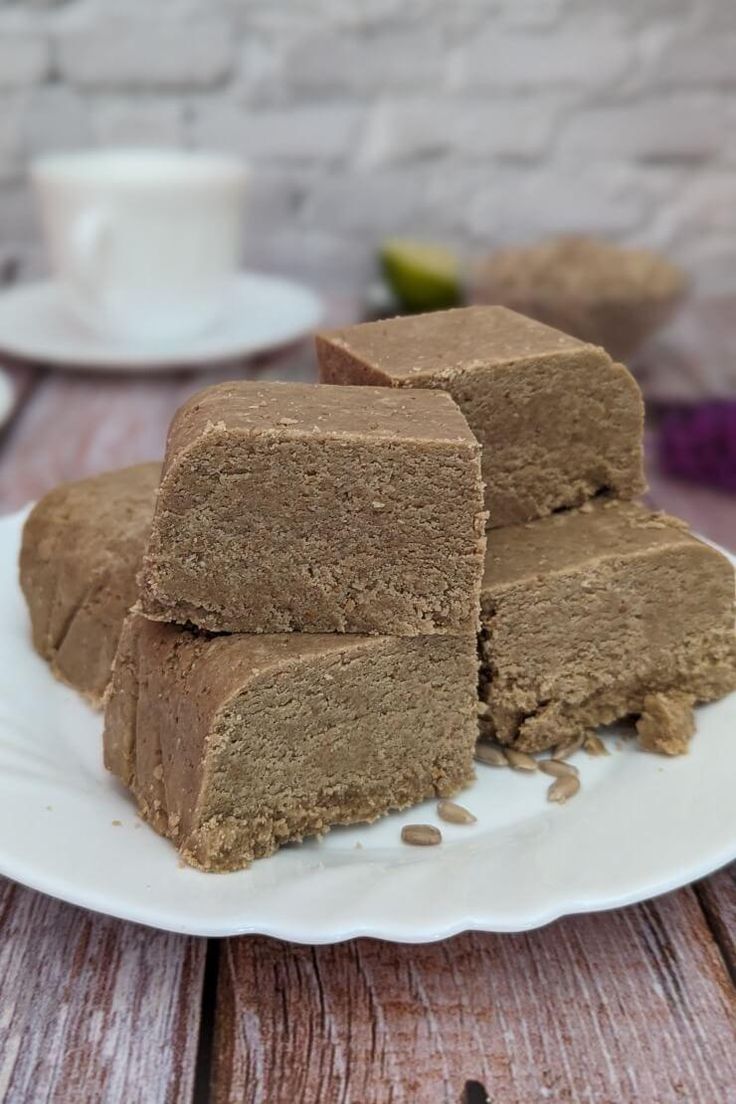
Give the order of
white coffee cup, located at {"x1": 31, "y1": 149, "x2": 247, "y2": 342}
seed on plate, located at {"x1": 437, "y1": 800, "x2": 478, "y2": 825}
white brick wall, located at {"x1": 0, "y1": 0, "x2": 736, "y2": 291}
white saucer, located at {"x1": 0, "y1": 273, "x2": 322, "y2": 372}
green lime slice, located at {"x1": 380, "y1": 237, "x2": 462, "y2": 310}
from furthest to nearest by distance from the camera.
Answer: white brick wall, located at {"x1": 0, "y1": 0, "x2": 736, "y2": 291} → green lime slice, located at {"x1": 380, "y1": 237, "x2": 462, "y2": 310} → white saucer, located at {"x1": 0, "y1": 273, "x2": 322, "y2": 372} → white coffee cup, located at {"x1": 31, "y1": 149, "x2": 247, "y2": 342} → seed on plate, located at {"x1": 437, "y1": 800, "x2": 478, "y2": 825}

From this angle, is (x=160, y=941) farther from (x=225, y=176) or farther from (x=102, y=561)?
(x=225, y=176)

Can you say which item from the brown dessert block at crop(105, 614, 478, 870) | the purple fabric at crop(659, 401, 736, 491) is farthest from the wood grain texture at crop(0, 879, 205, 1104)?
the purple fabric at crop(659, 401, 736, 491)

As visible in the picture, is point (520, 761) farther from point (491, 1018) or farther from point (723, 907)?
point (491, 1018)

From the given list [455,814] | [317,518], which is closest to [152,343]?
[317,518]

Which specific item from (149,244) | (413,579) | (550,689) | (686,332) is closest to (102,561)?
(413,579)

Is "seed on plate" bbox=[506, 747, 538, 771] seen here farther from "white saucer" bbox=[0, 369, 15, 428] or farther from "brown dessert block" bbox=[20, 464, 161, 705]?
"white saucer" bbox=[0, 369, 15, 428]

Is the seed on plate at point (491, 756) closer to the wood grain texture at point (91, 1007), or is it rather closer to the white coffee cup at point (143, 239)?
the wood grain texture at point (91, 1007)

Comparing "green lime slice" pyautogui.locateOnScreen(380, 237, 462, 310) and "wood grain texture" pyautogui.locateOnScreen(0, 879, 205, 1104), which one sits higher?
"wood grain texture" pyautogui.locateOnScreen(0, 879, 205, 1104)
